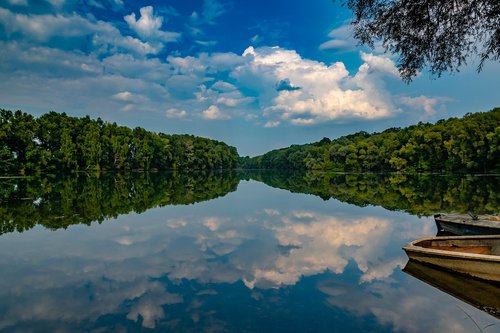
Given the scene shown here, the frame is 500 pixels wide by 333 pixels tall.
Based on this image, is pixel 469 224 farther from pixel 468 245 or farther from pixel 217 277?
pixel 217 277

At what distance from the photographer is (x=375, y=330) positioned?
6.35m

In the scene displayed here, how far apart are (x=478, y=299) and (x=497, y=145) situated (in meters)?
60.9

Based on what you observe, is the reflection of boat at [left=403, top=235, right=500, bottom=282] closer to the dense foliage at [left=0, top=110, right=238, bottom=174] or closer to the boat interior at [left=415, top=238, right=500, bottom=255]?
the boat interior at [left=415, top=238, right=500, bottom=255]

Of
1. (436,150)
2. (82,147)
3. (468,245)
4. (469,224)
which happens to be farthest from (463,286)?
(82,147)

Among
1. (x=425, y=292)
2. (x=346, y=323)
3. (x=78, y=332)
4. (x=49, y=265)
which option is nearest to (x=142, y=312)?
(x=78, y=332)

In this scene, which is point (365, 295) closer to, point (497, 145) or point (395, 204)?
point (395, 204)

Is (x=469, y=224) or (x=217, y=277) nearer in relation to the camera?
(x=217, y=277)

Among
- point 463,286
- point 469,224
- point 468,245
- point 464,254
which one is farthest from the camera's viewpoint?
point 469,224

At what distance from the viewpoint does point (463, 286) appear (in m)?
8.73

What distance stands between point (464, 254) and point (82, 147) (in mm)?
85920

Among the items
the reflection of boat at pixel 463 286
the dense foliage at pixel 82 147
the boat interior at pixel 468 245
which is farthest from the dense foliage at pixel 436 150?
the reflection of boat at pixel 463 286

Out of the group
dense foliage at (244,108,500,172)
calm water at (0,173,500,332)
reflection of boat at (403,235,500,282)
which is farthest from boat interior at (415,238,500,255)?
dense foliage at (244,108,500,172)

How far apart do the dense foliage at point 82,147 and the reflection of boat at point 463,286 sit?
6833 cm

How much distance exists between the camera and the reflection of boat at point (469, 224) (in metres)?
12.4
